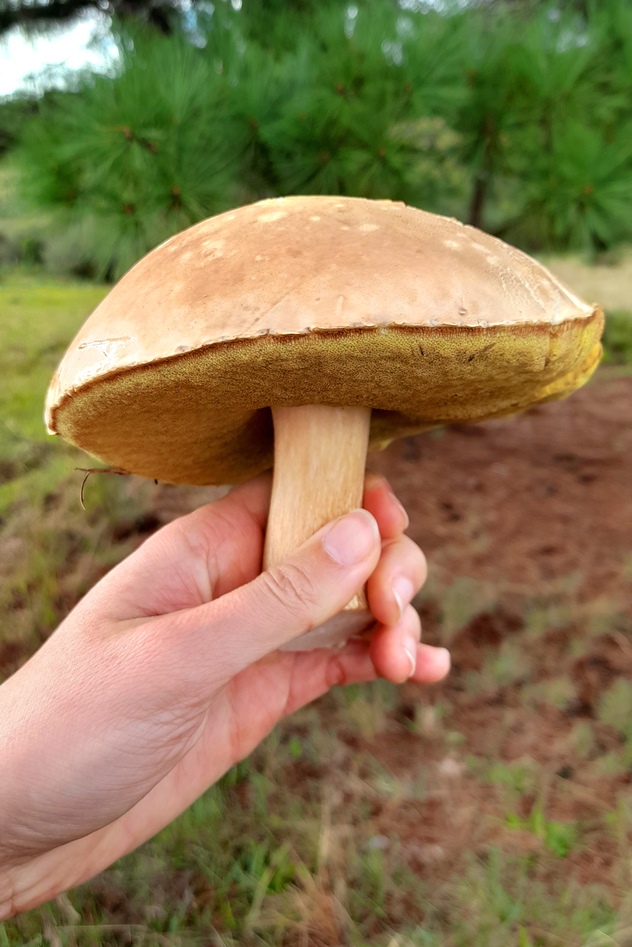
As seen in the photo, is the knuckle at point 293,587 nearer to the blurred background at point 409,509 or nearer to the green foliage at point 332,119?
the blurred background at point 409,509

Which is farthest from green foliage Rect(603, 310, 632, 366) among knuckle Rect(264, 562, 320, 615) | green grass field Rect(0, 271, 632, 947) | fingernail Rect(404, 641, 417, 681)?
knuckle Rect(264, 562, 320, 615)

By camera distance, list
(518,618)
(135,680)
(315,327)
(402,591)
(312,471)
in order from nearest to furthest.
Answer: (315,327), (135,680), (312,471), (402,591), (518,618)

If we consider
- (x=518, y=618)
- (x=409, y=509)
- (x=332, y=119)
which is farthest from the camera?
(x=409, y=509)

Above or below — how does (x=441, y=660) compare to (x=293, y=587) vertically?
below

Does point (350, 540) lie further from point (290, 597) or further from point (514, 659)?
point (514, 659)

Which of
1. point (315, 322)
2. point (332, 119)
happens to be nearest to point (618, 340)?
point (332, 119)

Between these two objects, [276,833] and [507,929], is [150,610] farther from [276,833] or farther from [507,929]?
[507,929]

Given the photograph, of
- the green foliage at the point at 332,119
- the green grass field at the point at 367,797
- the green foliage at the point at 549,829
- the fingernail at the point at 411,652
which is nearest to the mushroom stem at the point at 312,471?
the fingernail at the point at 411,652

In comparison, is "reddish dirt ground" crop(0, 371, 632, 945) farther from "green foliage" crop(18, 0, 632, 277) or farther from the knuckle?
"green foliage" crop(18, 0, 632, 277)
